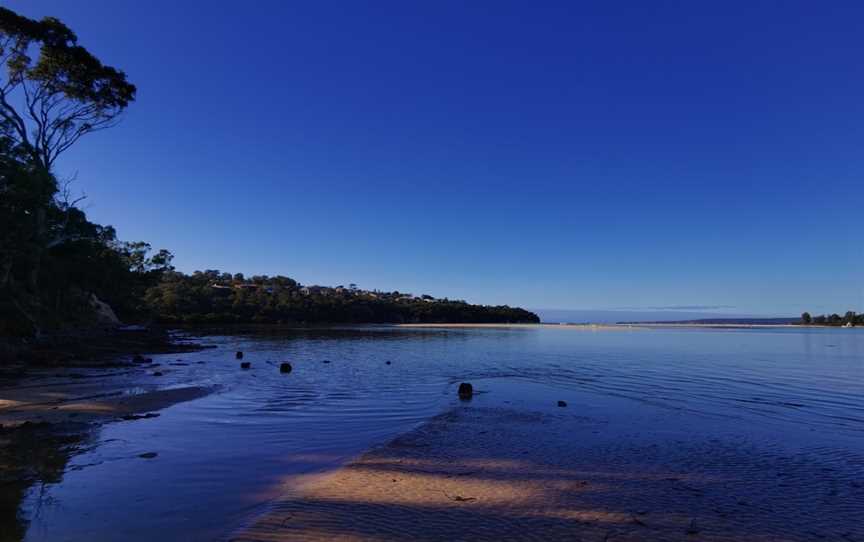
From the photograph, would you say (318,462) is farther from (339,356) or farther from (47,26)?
(47,26)

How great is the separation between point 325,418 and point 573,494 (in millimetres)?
9031

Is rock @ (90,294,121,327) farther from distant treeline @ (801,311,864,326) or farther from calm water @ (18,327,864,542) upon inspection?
distant treeline @ (801,311,864,326)

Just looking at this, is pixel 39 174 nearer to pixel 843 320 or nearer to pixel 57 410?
pixel 57 410

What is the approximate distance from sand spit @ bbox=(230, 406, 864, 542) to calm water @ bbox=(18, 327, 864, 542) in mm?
1108

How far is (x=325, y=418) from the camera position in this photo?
15.4 metres

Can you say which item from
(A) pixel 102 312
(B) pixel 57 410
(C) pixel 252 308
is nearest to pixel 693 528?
(B) pixel 57 410

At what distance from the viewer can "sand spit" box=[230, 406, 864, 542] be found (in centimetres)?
697

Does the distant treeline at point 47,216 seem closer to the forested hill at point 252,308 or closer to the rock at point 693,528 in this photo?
the rock at point 693,528

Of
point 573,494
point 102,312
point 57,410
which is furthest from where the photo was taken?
point 102,312

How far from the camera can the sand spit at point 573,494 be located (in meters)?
6.97

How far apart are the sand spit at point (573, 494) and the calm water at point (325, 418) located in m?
1.11

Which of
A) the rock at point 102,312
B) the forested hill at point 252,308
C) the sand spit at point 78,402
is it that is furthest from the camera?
the forested hill at point 252,308

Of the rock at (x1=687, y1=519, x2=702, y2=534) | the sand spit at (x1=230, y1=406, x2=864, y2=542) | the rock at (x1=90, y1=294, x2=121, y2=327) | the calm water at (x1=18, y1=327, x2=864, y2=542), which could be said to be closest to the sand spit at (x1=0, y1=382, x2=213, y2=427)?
the calm water at (x1=18, y1=327, x2=864, y2=542)

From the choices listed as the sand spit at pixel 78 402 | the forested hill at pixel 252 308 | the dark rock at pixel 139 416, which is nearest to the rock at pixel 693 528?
the dark rock at pixel 139 416
